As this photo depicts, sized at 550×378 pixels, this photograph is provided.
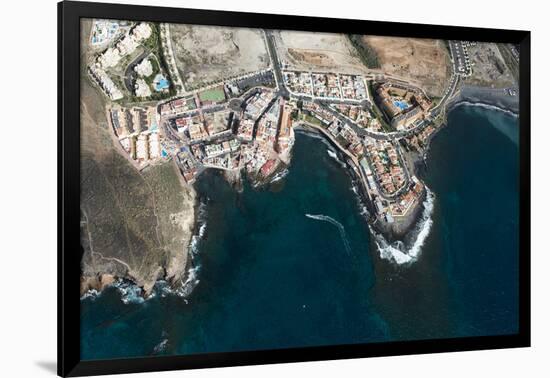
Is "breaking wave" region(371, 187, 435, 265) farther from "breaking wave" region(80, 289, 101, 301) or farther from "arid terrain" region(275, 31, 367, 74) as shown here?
"breaking wave" region(80, 289, 101, 301)

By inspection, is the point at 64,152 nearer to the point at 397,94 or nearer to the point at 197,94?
the point at 197,94

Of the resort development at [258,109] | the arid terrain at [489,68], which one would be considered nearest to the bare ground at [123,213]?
the resort development at [258,109]

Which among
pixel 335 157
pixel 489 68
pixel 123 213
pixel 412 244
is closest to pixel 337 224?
pixel 335 157

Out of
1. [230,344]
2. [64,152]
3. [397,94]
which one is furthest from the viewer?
[397,94]

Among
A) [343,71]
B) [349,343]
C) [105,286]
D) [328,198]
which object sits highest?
[343,71]

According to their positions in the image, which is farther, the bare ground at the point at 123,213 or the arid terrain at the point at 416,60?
the arid terrain at the point at 416,60

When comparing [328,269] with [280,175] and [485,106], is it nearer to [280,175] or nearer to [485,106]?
[280,175]

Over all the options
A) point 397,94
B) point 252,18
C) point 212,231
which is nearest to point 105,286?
point 212,231

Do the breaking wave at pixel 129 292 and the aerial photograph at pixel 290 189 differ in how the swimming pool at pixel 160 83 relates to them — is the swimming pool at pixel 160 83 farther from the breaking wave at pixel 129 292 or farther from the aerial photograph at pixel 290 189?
the breaking wave at pixel 129 292
